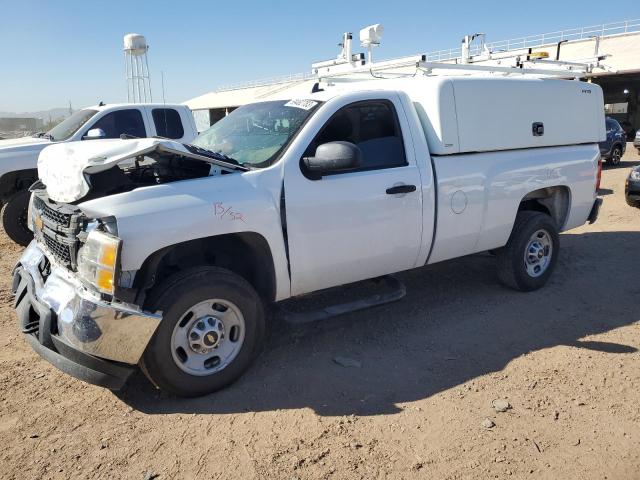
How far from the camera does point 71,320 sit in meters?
3.09

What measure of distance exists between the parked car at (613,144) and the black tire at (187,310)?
15.2 metres

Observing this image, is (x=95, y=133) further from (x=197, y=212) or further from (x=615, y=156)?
Result: (x=615, y=156)

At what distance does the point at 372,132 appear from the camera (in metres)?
4.25

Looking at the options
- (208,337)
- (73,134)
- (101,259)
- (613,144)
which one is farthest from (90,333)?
(613,144)

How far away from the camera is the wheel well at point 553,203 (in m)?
5.57

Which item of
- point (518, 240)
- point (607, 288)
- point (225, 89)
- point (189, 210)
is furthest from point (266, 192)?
point (225, 89)

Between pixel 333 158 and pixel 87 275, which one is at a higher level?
pixel 333 158

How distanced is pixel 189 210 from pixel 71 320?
932mm

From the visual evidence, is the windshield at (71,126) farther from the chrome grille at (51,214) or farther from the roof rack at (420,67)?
the chrome grille at (51,214)

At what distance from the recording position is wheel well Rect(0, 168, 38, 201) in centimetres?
735

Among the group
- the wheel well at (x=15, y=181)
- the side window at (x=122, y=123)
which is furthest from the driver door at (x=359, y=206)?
the side window at (x=122, y=123)

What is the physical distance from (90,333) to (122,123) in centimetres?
647

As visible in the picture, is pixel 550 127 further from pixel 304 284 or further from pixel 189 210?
pixel 189 210

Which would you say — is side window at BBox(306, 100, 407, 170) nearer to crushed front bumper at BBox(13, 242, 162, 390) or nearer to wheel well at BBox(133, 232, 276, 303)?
wheel well at BBox(133, 232, 276, 303)
